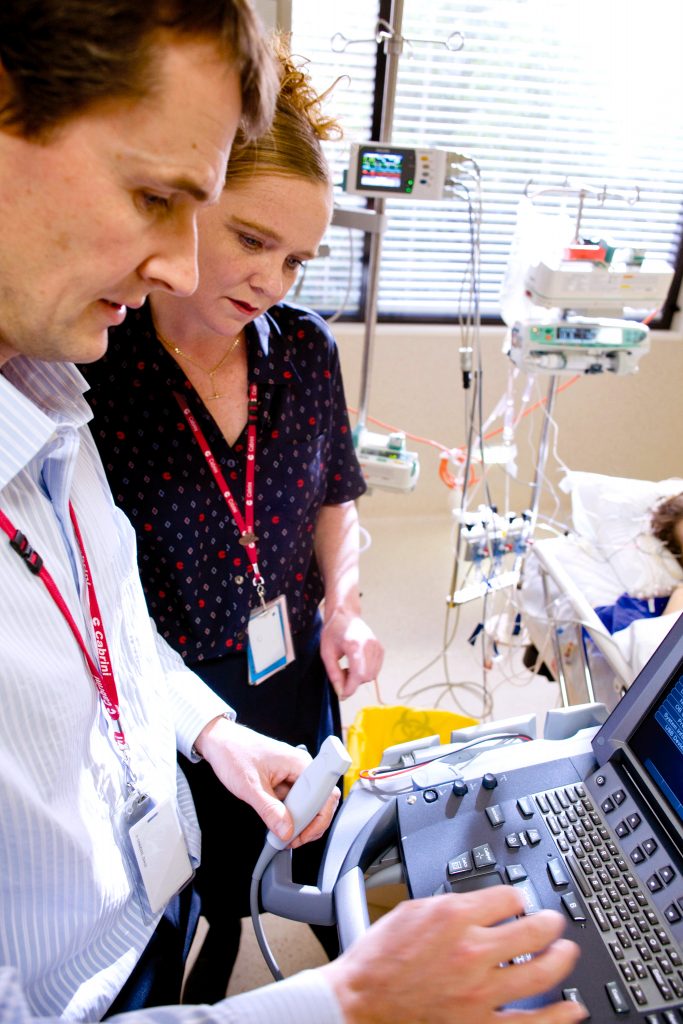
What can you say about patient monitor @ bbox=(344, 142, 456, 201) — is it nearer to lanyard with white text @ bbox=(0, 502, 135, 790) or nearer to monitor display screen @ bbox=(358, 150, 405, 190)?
monitor display screen @ bbox=(358, 150, 405, 190)

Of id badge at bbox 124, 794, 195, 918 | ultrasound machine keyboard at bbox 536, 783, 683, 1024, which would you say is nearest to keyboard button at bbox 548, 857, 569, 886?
ultrasound machine keyboard at bbox 536, 783, 683, 1024

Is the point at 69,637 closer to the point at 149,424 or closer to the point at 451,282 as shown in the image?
the point at 149,424

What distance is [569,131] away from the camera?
11.2 ft

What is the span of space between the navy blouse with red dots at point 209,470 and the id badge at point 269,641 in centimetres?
2

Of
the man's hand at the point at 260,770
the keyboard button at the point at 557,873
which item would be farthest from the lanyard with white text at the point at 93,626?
the keyboard button at the point at 557,873

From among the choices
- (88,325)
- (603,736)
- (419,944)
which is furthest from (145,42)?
(603,736)

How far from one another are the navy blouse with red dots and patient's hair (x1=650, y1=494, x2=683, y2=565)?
1207mm

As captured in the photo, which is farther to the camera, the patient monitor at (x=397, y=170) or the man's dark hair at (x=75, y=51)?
the patient monitor at (x=397, y=170)

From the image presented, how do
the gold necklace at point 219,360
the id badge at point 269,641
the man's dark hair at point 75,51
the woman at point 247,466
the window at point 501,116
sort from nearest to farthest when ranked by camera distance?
the man's dark hair at point 75,51 → the woman at point 247,466 → the gold necklace at point 219,360 → the id badge at point 269,641 → the window at point 501,116

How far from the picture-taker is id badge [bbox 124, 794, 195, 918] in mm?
911

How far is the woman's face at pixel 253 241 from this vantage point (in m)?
1.09

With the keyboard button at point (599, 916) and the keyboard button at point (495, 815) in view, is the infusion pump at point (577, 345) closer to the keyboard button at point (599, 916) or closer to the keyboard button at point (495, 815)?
the keyboard button at point (495, 815)

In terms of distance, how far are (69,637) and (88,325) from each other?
333 mm

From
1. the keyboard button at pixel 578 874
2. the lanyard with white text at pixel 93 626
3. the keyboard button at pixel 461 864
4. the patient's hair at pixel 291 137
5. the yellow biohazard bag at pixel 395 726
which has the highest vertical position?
the patient's hair at pixel 291 137
